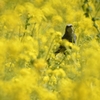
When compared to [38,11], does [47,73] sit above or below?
below

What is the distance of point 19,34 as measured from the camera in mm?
3938

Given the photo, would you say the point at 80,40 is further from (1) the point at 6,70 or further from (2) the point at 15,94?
(2) the point at 15,94

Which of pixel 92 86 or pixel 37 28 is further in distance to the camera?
pixel 37 28

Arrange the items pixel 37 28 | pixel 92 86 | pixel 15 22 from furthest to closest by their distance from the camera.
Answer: pixel 37 28 → pixel 15 22 → pixel 92 86

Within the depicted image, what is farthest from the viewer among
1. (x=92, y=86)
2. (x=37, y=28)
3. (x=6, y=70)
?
(x=37, y=28)

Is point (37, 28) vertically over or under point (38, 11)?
under

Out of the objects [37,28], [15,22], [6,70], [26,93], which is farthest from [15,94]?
[37,28]

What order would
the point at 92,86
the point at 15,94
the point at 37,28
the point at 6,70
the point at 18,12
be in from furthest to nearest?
the point at 37,28, the point at 18,12, the point at 6,70, the point at 92,86, the point at 15,94

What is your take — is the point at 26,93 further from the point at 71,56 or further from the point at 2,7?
the point at 2,7

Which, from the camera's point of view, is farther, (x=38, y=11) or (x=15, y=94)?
(x=38, y=11)

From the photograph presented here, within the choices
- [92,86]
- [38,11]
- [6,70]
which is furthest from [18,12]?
[92,86]

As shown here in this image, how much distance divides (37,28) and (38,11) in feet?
2.28

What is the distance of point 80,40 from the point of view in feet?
15.9

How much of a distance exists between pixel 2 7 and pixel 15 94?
2.83 meters
